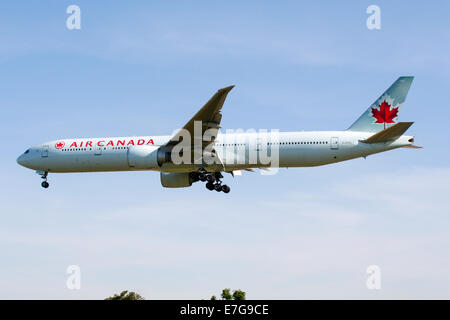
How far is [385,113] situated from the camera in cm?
3194

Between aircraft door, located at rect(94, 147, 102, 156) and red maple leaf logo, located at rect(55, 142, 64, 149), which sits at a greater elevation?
red maple leaf logo, located at rect(55, 142, 64, 149)

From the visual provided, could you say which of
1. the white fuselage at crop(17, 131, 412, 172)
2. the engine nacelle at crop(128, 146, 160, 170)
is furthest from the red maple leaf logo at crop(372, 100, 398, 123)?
the engine nacelle at crop(128, 146, 160, 170)

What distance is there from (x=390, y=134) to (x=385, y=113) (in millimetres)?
3373

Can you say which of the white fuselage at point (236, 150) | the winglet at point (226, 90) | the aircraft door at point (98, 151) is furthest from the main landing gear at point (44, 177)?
the winglet at point (226, 90)

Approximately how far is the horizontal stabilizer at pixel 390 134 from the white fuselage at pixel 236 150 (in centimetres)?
26

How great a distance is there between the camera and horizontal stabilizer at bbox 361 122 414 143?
91.7 ft

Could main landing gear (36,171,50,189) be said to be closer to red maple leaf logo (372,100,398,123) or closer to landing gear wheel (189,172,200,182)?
landing gear wheel (189,172,200,182)

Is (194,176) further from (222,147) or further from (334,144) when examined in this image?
(334,144)

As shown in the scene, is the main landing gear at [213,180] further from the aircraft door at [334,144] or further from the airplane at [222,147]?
the aircraft door at [334,144]

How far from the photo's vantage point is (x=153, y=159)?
30531 mm
